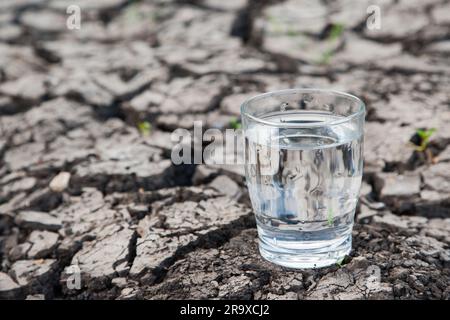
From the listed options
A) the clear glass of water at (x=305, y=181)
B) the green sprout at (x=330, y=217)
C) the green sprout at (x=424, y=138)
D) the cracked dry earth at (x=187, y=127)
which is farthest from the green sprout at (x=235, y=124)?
the green sprout at (x=330, y=217)

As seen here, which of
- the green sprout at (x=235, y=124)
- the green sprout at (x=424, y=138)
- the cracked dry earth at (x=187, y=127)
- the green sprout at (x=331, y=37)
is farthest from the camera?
the green sprout at (x=331, y=37)

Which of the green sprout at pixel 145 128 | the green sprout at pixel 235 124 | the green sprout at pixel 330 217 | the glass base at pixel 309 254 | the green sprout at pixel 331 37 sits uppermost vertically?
the green sprout at pixel 331 37

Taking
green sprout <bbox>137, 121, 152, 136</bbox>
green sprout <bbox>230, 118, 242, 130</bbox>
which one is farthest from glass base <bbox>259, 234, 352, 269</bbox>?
green sprout <bbox>137, 121, 152, 136</bbox>

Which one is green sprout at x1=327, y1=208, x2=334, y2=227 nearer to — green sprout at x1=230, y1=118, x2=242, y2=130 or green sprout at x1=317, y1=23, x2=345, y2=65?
green sprout at x1=230, y1=118, x2=242, y2=130

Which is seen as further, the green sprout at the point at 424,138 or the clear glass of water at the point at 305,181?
the green sprout at the point at 424,138

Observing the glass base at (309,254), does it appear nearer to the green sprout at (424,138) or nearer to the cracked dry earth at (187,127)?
the cracked dry earth at (187,127)

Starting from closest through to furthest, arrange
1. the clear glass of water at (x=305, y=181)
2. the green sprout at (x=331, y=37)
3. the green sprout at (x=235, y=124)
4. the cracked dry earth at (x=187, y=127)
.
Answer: the clear glass of water at (x=305, y=181) < the cracked dry earth at (x=187, y=127) < the green sprout at (x=235, y=124) < the green sprout at (x=331, y=37)
